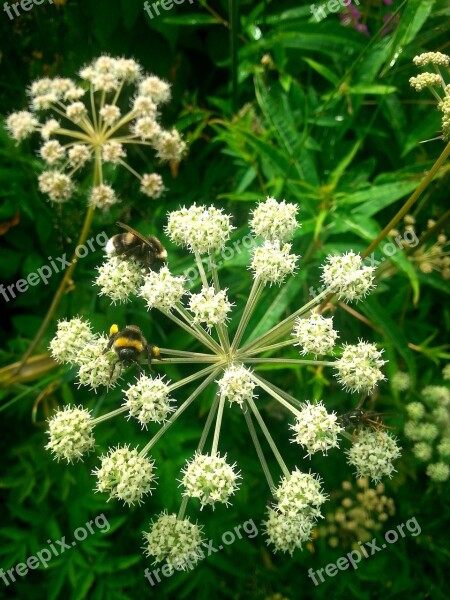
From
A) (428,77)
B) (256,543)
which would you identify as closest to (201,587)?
(256,543)

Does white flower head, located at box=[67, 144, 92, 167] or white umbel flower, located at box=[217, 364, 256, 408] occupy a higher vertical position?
white flower head, located at box=[67, 144, 92, 167]

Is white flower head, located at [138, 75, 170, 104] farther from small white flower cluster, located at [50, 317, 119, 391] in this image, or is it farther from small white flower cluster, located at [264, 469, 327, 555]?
small white flower cluster, located at [264, 469, 327, 555]

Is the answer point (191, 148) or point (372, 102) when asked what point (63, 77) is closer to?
point (191, 148)

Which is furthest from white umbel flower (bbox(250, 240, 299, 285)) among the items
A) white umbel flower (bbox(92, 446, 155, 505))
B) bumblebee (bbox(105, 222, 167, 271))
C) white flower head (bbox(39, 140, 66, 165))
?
white flower head (bbox(39, 140, 66, 165))

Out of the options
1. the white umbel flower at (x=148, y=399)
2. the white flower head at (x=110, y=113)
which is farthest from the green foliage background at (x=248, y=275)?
the white umbel flower at (x=148, y=399)

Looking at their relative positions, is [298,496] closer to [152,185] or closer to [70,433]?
[70,433]

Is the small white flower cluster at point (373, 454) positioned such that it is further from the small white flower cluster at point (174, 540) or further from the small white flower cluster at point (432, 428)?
the small white flower cluster at point (432, 428)
